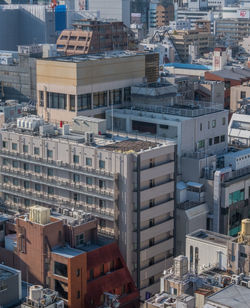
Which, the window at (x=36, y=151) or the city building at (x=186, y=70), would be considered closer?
the window at (x=36, y=151)

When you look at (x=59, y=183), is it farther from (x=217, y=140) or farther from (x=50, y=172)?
(x=217, y=140)

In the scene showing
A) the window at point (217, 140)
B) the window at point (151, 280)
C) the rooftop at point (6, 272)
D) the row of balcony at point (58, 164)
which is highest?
the window at point (217, 140)

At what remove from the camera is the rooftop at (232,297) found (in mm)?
55903

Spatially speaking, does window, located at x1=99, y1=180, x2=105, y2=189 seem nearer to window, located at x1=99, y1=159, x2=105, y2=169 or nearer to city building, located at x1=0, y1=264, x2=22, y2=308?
window, located at x1=99, y1=159, x2=105, y2=169

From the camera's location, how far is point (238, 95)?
141750 millimetres

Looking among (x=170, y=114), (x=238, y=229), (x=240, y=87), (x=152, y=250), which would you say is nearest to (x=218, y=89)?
(x=240, y=87)

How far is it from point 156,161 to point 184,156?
30.0 feet

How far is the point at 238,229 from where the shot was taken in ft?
282

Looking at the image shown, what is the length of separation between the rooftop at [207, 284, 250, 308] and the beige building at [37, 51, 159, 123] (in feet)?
139

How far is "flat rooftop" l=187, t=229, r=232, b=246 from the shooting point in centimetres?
7338

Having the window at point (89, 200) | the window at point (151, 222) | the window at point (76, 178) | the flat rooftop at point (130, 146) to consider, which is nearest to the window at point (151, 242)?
the window at point (151, 222)

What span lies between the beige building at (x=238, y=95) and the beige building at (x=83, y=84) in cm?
4291

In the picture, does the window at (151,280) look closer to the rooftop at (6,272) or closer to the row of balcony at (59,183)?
the row of balcony at (59,183)

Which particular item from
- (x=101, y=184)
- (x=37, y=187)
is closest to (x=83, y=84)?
(x=37, y=187)
